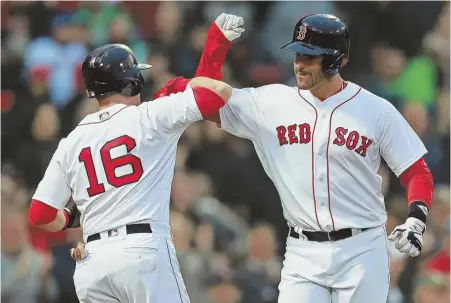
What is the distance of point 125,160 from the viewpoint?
466cm

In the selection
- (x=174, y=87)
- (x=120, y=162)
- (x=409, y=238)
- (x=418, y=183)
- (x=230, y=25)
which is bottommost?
(x=409, y=238)

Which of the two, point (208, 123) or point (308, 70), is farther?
point (208, 123)

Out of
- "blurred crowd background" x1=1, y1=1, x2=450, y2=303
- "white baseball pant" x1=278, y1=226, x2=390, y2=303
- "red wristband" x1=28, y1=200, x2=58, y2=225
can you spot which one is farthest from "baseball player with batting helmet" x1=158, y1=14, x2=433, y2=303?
"blurred crowd background" x1=1, y1=1, x2=450, y2=303

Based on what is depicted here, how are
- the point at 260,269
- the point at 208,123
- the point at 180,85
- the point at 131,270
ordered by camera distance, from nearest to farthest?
the point at 131,270 < the point at 180,85 < the point at 260,269 < the point at 208,123

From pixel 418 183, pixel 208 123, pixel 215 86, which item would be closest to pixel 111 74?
pixel 215 86

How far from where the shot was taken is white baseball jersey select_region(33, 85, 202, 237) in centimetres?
467

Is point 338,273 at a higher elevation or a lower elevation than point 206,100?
lower

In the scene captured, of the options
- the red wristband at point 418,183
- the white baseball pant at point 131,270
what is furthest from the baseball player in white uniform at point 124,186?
the red wristband at point 418,183

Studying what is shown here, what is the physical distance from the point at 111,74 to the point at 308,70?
0.99m

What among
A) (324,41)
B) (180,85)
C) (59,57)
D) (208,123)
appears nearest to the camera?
(324,41)

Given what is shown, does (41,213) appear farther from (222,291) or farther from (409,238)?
(222,291)

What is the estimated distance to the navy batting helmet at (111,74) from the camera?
485 cm

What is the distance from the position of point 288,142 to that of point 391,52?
4.61 meters

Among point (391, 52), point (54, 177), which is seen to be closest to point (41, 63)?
point (391, 52)
